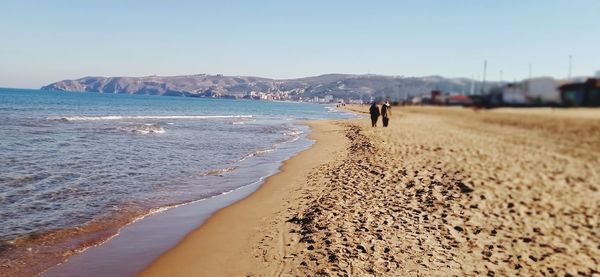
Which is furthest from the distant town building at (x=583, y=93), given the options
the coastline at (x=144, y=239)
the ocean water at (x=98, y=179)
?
the ocean water at (x=98, y=179)

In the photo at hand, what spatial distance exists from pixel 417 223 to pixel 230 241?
3.60 meters

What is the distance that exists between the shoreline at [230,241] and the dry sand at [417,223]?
21 millimetres

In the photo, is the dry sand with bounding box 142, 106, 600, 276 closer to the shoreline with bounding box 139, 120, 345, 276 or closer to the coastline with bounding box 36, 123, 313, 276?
the shoreline with bounding box 139, 120, 345, 276

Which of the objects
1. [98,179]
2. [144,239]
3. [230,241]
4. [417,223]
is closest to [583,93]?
[417,223]

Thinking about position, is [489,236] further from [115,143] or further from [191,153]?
[115,143]

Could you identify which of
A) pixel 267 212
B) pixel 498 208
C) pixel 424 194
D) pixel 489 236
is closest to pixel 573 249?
pixel 489 236

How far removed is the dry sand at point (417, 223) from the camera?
618 centimetres

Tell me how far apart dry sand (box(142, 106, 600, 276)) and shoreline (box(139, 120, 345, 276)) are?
0.07ft

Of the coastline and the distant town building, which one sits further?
the coastline

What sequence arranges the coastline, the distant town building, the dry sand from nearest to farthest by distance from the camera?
1. the dry sand
2. the distant town building
3. the coastline

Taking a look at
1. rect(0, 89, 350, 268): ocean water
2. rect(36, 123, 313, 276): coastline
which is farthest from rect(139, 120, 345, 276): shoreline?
rect(0, 89, 350, 268): ocean water

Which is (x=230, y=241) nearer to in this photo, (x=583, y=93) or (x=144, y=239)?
(x=144, y=239)

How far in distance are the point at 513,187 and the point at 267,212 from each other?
674cm

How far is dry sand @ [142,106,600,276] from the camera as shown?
618cm
